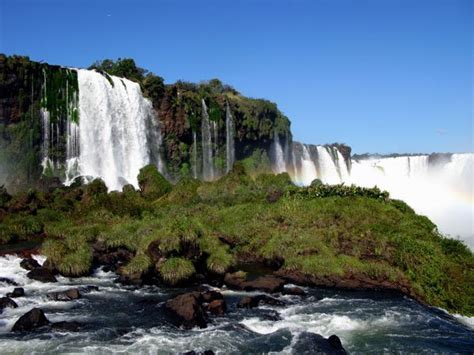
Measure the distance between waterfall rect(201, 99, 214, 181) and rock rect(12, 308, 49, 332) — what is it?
5620 centimetres

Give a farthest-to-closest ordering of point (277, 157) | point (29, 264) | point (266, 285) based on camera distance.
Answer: point (277, 157), point (29, 264), point (266, 285)

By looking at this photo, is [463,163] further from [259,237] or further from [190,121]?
[259,237]

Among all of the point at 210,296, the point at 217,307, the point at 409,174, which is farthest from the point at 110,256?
the point at 409,174

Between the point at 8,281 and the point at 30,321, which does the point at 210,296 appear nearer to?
the point at 30,321

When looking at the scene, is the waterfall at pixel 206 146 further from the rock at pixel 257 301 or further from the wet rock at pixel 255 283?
the rock at pixel 257 301

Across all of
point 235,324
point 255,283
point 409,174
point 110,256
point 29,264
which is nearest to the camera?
point 235,324

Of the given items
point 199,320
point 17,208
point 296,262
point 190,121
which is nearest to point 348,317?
point 199,320

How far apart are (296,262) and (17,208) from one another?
2455cm

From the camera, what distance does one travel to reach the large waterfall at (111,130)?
186 ft

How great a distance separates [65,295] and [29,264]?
6.38 metres

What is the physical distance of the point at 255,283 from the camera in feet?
81.4

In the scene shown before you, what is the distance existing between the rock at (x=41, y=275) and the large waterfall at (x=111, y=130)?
3099 cm

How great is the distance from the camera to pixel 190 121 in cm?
7056

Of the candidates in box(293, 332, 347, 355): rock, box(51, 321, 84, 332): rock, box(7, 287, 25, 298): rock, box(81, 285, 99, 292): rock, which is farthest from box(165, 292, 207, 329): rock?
box(7, 287, 25, 298): rock
